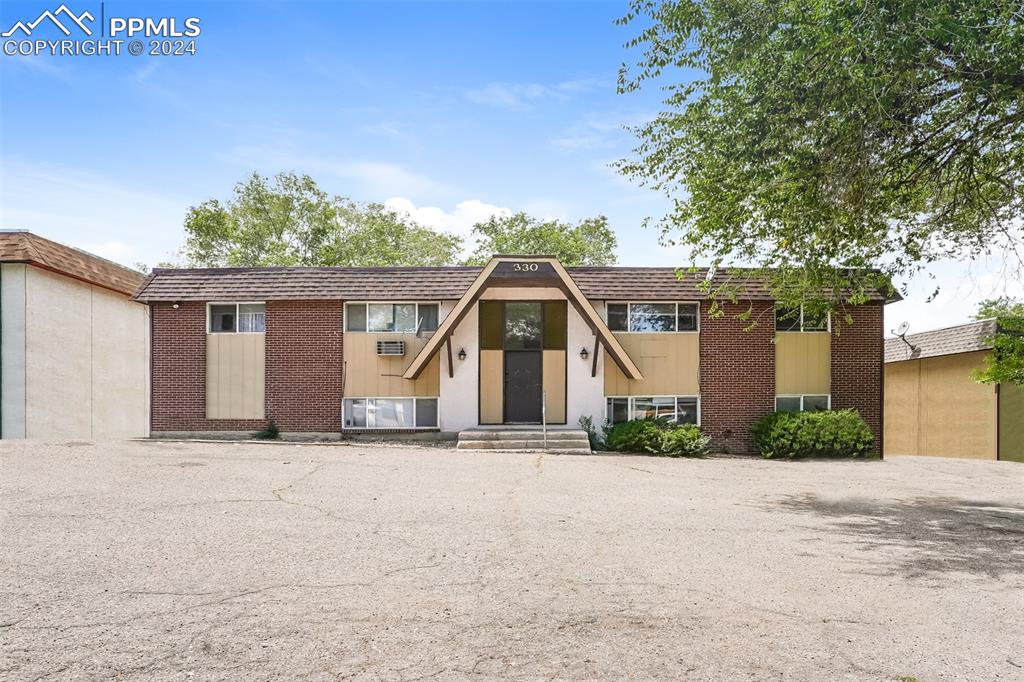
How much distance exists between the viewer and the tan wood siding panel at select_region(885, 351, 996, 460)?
70.0ft

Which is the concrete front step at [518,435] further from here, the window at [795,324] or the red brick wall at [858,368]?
the red brick wall at [858,368]

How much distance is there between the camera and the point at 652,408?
19250 mm

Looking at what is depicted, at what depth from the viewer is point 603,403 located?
753 inches

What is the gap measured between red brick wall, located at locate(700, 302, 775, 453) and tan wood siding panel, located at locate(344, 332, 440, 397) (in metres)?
7.85

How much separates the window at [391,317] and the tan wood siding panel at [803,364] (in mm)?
10163

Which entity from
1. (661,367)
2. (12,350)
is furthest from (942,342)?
(12,350)

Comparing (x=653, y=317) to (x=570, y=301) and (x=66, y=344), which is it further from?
(x=66, y=344)

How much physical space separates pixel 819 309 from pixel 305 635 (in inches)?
491

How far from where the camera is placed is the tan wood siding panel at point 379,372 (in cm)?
1912

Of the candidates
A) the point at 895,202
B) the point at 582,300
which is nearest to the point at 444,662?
the point at 895,202

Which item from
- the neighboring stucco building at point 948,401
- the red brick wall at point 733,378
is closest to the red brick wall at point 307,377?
the red brick wall at point 733,378

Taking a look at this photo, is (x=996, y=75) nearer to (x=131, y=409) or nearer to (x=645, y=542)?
(x=645, y=542)

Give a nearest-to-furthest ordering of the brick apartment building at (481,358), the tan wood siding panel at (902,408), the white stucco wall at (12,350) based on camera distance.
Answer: the white stucco wall at (12,350) < the brick apartment building at (481,358) < the tan wood siding panel at (902,408)

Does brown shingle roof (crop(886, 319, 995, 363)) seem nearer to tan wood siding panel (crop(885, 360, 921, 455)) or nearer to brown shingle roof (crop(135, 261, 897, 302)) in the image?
tan wood siding panel (crop(885, 360, 921, 455))
